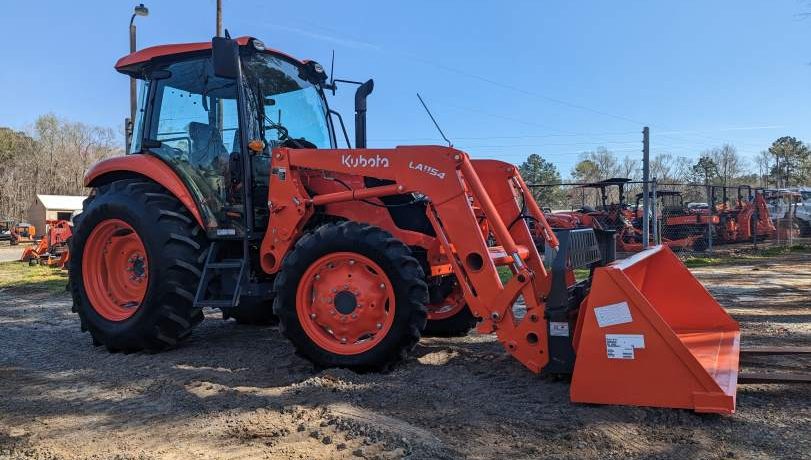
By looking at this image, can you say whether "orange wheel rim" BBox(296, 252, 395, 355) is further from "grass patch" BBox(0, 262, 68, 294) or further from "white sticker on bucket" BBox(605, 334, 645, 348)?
"grass patch" BBox(0, 262, 68, 294)

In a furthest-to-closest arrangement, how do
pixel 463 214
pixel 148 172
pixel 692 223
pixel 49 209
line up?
pixel 49 209
pixel 692 223
pixel 148 172
pixel 463 214

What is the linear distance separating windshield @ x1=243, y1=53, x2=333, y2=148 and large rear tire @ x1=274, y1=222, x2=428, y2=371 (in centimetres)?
159

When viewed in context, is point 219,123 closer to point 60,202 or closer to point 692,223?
point 692,223

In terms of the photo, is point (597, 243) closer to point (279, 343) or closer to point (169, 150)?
point (279, 343)

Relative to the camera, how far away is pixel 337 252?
4.36m

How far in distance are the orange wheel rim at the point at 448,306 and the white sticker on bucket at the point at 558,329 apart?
187cm

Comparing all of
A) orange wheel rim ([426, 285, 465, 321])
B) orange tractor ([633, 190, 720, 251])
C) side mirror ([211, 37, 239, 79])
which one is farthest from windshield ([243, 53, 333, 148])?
orange tractor ([633, 190, 720, 251])

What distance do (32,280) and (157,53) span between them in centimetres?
1028

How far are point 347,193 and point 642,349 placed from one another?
2.52 m

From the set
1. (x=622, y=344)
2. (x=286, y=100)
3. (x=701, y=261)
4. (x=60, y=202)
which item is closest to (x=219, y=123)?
(x=286, y=100)

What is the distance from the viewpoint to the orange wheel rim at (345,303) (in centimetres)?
433

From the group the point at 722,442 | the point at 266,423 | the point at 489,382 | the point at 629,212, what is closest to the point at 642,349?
the point at 722,442

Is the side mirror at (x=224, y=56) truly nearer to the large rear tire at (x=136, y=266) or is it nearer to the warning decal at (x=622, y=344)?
the large rear tire at (x=136, y=266)

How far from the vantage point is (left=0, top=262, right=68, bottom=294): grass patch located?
1143 cm
